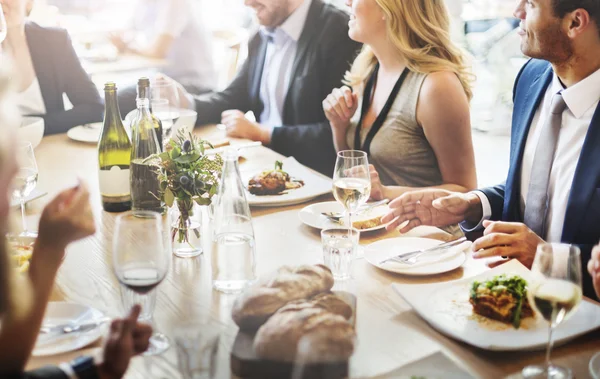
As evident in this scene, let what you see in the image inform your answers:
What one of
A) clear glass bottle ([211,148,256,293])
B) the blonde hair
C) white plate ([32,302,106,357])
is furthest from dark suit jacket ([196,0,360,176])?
white plate ([32,302,106,357])

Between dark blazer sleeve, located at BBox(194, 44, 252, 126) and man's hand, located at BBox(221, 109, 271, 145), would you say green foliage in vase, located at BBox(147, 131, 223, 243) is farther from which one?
dark blazer sleeve, located at BBox(194, 44, 252, 126)

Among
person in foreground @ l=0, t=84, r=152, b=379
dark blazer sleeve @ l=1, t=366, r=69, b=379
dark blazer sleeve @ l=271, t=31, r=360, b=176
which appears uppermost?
person in foreground @ l=0, t=84, r=152, b=379

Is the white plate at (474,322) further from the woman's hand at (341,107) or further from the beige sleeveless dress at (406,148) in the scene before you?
the woman's hand at (341,107)

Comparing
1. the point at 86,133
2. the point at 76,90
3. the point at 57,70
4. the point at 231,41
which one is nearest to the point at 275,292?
the point at 86,133

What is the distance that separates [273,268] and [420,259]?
0.94ft

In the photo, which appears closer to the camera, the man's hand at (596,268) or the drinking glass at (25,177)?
the man's hand at (596,268)

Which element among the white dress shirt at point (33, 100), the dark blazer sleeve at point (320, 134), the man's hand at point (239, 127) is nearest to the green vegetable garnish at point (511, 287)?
the man's hand at point (239, 127)

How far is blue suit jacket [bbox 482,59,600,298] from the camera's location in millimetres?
1468

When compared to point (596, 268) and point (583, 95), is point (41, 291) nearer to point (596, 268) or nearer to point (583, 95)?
point (596, 268)

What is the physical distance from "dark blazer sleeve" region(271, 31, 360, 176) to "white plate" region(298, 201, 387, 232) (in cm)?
114

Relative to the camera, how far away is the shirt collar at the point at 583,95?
1.54 metres

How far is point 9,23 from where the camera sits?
323cm

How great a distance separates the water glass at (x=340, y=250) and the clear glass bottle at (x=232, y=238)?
0.45 ft

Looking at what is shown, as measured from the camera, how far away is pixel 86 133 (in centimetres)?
240
